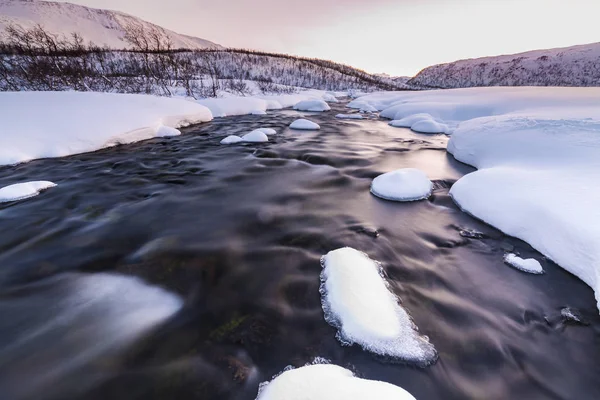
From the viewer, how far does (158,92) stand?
11008 millimetres

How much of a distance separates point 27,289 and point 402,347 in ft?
7.88

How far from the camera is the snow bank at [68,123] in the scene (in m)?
4.18

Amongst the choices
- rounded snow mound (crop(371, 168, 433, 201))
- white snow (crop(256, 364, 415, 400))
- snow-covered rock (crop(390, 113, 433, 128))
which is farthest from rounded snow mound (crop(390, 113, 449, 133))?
white snow (crop(256, 364, 415, 400))

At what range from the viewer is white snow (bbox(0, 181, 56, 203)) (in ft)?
9.73

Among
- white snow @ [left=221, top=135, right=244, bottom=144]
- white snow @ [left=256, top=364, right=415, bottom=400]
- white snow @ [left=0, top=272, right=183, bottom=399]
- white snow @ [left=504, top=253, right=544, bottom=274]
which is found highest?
white snow @ [left=221, top=135, right=244, bottom=144]

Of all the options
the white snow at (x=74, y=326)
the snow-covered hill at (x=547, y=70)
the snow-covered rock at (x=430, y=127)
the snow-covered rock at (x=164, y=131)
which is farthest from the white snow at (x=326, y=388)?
the snow-covered hill at (x=547, y=70)

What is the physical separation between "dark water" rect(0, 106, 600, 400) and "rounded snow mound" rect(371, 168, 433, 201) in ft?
0.42

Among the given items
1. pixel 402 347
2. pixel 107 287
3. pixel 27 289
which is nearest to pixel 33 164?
pixel 27 289

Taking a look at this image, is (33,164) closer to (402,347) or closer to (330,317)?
(330,317)

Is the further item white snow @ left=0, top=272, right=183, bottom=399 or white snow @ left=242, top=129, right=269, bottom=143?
white snow @ left=242, top=129, right=269, bottom=143

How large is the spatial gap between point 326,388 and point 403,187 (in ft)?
8.32

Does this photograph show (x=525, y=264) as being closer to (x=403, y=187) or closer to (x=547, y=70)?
(x=403, y=187)

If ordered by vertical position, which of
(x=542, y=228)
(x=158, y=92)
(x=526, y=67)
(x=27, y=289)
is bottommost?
(x=27, y=289)

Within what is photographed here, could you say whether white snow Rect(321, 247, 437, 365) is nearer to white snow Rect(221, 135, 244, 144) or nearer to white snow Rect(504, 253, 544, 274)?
white snow Rect(504, 253, 544, 274)
